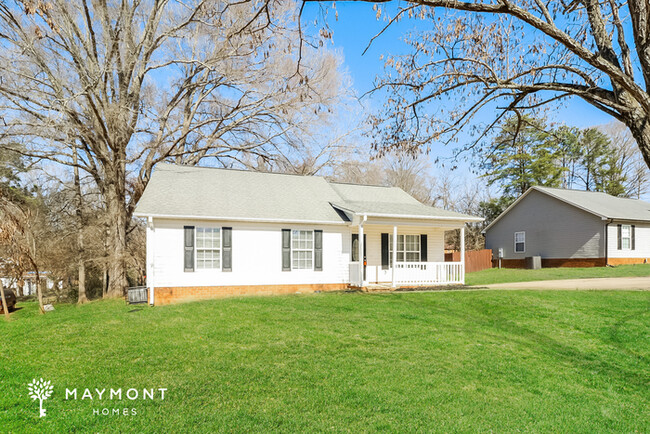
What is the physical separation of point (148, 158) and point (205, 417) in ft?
51.5

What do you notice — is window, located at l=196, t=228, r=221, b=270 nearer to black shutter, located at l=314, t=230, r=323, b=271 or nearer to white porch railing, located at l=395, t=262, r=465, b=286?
black shutter, located at l=314, t=230, r=323, b=271

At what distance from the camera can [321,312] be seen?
34.9ft

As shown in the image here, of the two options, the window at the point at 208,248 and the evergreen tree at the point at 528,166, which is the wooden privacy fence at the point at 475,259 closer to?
the evergreen tree at the point at 528,166

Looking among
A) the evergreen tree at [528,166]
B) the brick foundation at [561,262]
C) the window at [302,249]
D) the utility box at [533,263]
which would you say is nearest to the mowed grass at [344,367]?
the window at [302,249]

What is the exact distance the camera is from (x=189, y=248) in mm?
13430

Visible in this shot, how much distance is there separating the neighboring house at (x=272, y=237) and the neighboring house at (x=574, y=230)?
1278cm

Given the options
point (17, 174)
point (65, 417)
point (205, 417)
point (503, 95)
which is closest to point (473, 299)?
point (503, 95)

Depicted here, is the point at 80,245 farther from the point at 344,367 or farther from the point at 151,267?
the point at 344,367

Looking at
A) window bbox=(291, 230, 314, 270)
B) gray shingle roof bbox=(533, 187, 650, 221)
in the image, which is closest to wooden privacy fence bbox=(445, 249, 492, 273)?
gray shingle roof bbox=(533, 187, 650, 221)

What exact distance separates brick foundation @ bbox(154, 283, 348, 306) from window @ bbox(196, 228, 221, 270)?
765 millimetres

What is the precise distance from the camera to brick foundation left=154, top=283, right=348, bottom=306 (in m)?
13.2

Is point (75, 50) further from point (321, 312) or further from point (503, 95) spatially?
point (503, 95)

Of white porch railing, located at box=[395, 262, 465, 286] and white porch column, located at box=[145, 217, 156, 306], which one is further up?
white porch column, located at box=[145, 217, 156, 306]

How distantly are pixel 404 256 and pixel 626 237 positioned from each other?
55.8 feet
